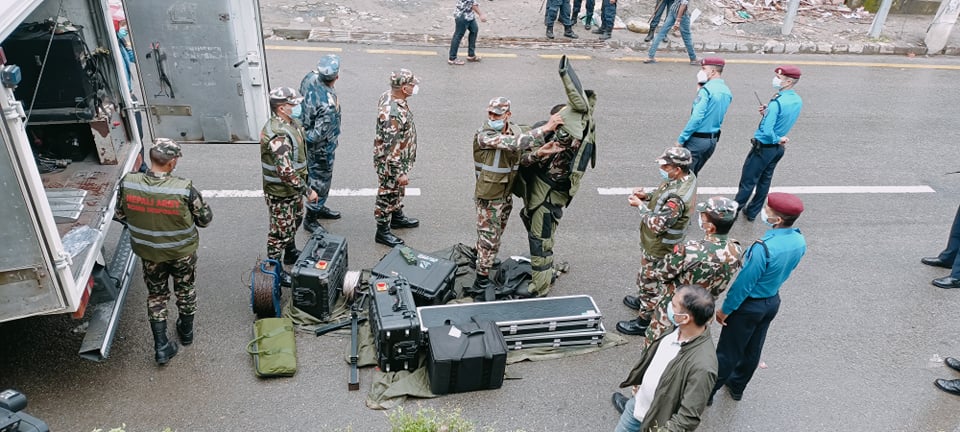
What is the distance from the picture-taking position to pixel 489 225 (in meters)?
5.98

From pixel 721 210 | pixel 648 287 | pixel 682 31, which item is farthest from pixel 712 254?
pixel 682 31

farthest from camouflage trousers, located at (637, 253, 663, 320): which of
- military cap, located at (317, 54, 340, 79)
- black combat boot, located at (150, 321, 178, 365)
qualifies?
black combat boot, located at (150, 321, 178, 365)

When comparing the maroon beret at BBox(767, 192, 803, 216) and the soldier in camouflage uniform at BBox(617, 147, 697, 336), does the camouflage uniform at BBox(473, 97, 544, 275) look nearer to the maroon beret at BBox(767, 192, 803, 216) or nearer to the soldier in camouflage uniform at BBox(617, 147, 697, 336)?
the soldier in camouflage uniform at BBox(617, 147, 697, 336)

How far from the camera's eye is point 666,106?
1077 cm

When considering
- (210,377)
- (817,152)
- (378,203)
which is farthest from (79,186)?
(817,152)

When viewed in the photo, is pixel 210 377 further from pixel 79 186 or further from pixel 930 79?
pixel 930 79

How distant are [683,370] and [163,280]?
3.83m

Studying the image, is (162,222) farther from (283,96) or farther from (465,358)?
(465,358)

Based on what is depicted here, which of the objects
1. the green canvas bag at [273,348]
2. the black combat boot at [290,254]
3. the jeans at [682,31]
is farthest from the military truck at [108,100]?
the jeans at [682,31]

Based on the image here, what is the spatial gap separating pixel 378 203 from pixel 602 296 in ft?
7.81

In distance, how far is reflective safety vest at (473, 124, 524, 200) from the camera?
5648 mm

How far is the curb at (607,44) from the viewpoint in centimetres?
1279

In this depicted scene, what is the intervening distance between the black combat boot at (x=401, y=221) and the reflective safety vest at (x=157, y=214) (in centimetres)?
249

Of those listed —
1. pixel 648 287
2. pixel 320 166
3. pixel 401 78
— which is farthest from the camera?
pixel 320 166
